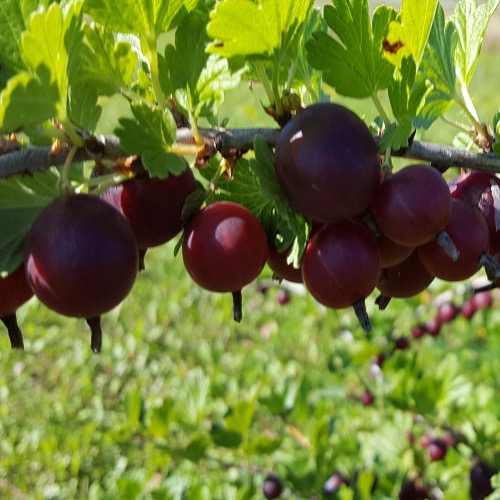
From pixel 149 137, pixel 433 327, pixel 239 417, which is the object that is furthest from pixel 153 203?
pixel 433 327

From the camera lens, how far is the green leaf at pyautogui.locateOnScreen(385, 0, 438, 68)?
2.24 ft

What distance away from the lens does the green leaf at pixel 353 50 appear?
717mm

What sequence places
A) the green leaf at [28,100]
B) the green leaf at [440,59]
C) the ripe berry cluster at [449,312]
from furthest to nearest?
1. the ripe berry cluster at [449,312]
2. the green leaf at [440,59]
3. the green leaf at [28,100]

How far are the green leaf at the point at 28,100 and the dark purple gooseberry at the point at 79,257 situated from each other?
0.31 feet

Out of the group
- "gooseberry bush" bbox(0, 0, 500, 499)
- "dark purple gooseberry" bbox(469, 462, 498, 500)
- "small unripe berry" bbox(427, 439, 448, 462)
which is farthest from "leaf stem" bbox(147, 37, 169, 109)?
"small unripe berry" bbox(427, 439, 448, 462)

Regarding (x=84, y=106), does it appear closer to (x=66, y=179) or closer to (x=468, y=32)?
(x=66, y=179)

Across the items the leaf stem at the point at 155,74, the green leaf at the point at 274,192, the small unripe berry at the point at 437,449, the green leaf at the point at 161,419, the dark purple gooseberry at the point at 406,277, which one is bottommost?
the small unripe berry at the point at 437,449

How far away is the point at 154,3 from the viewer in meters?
0.70

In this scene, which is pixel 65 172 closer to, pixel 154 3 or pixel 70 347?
pixel 154 3

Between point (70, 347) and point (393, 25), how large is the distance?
2.68 meters

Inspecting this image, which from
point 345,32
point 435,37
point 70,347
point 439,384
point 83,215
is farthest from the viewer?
point 70,347

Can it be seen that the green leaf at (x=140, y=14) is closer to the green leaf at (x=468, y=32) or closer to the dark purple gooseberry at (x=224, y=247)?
the dark purple gooseberry at (x=224, y=247)

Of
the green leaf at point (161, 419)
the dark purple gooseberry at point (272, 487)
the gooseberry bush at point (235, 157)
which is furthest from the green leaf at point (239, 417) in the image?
the gooseberry bush at point (235, 157)

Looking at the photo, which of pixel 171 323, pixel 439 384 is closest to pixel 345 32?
pixel 439 384
